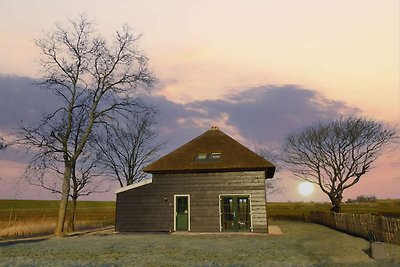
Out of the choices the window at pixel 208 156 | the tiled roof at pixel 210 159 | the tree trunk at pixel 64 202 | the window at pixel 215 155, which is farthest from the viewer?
the window at pixel 215 155

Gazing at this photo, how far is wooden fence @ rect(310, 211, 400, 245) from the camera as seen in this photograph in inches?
645

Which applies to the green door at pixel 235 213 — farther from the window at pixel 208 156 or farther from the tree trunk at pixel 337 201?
the tree trunk at pixel 337 201

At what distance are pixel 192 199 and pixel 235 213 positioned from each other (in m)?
A: 3.04

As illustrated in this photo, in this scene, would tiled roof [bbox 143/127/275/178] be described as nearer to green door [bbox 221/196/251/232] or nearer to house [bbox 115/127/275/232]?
house [bbox 115/127/275/232]

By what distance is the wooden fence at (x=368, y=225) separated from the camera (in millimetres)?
16375

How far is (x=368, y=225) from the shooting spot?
19.5 metres

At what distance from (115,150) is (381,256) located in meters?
31.0

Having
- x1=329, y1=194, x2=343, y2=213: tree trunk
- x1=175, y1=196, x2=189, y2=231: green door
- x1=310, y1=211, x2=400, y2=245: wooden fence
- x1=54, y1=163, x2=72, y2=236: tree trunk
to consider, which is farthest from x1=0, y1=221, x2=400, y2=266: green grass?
x1=329, y1=194, x2=343, y2=213: tree trunk

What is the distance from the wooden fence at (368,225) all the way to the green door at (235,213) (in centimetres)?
680

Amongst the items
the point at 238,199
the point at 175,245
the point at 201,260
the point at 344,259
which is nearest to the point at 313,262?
the point at 344,259

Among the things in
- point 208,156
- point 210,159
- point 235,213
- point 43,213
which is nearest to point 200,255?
point 235,213

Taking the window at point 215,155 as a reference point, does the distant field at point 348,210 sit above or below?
below

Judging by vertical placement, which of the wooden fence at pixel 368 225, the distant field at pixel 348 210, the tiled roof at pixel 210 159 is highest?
the tiled roof at pixel 210 159

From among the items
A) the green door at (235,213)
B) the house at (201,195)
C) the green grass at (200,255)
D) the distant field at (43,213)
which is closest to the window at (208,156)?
the house at (201,195)
